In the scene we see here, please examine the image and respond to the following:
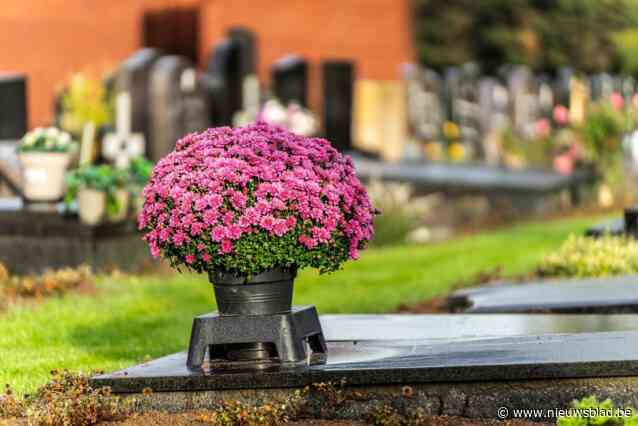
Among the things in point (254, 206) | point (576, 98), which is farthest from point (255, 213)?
point (576, 98)

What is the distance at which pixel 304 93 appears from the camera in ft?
81.4

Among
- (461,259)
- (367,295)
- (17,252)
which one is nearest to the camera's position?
(367,295)

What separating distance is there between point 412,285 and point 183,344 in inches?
177

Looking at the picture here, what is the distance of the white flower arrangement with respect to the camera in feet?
46.4

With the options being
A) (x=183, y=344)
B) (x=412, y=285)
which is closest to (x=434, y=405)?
(x=183, y=344)

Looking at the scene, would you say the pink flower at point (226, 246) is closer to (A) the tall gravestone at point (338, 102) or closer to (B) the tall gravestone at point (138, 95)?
(B) the tall gravestone at point (138, 95)

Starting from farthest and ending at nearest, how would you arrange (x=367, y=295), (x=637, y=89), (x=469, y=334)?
1. (x=637, y=89)
2. (x=367, y=295)
3. (x=469, y=334)

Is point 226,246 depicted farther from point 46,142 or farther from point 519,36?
point 519,36

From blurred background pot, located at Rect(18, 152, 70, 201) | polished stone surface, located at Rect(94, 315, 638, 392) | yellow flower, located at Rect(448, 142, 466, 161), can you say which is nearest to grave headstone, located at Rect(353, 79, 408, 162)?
yellow flower, located at Rect(448, 142, 466, 161)

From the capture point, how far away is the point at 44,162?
46.6 feet

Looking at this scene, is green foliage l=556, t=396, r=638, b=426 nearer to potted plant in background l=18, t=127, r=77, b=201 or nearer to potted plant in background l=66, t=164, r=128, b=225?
potted plant in background l=66, t=164, r=128, b=225

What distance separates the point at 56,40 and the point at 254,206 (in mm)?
20389

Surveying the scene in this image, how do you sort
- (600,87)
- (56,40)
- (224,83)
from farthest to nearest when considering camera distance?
(600,87)
(56,40)
(224,83)

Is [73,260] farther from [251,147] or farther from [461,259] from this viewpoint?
[251,147]
